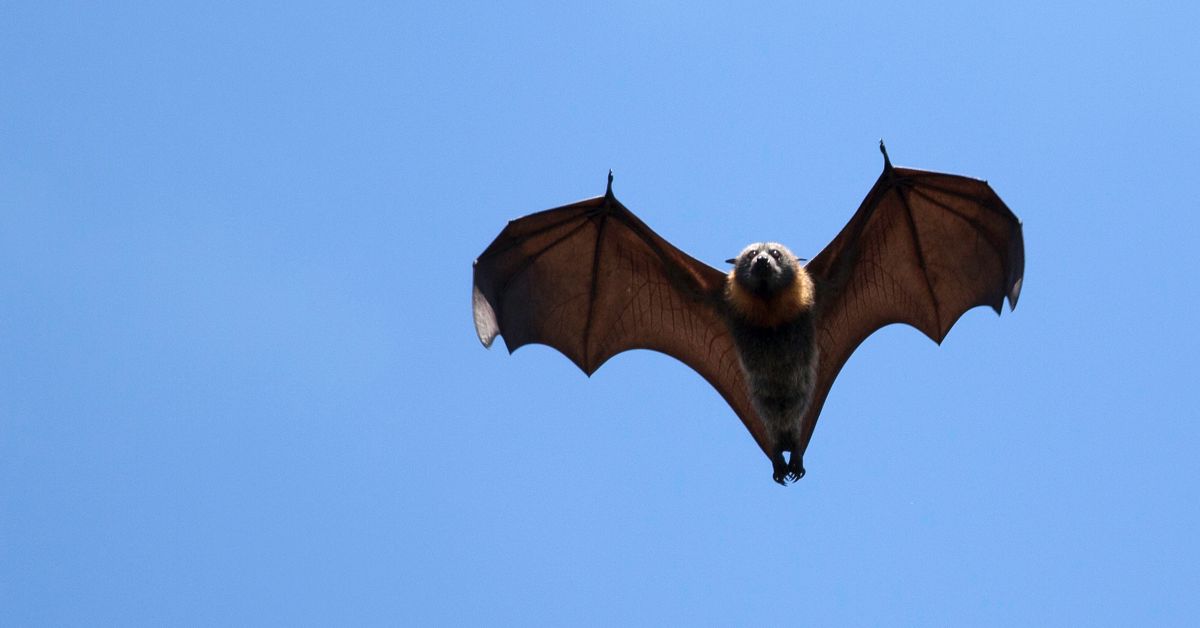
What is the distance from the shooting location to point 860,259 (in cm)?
1442

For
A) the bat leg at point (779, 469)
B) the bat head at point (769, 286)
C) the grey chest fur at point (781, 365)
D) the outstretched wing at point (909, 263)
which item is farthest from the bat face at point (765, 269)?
the bat leg at point (779, 469)

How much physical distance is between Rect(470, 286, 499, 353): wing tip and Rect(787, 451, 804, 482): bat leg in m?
3.72

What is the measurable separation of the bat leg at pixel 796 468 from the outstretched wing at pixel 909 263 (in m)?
0.28

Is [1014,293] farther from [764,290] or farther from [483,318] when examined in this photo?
[483,318]

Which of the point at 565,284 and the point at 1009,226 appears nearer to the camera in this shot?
the point at 1009,226

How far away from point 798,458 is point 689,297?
7.42ft

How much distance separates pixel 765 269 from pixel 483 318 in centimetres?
309

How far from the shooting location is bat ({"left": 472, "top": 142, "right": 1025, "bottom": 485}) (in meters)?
13.7

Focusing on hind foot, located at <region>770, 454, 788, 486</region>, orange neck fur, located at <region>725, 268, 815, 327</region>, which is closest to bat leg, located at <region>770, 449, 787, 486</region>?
hind foot, located at <region>770, 454, 788, 486</region>

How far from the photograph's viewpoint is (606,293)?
1483 centimetres

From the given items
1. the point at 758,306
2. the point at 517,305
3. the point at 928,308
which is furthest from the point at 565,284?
the point at 928,308

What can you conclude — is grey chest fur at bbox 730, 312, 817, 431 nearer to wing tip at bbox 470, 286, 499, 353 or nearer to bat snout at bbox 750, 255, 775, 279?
bat snout at bbox 750, 255, 775, 279

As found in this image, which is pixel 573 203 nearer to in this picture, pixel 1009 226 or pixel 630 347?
pixel 630 347

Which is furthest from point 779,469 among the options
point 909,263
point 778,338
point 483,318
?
point 483,318
